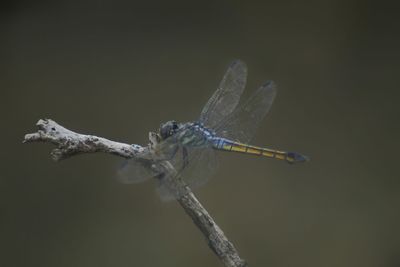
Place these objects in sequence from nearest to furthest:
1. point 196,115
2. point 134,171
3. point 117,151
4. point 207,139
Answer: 1. point 134,171
2. point 117,151
3. point 207,139
4. point 196,115

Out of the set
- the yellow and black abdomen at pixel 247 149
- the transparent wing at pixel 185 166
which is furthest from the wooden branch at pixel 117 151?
the yellow and black abdomen at pixel 247 149

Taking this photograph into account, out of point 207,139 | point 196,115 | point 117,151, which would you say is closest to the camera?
point 117,151

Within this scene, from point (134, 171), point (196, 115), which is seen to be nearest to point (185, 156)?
point (134, 171)

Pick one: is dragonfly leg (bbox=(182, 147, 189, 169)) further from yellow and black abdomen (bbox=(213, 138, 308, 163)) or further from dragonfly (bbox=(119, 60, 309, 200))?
yellow and black abdomen (bbox=(213, 138, 308, 163))

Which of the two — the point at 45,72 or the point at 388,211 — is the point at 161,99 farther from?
the point at 388,211

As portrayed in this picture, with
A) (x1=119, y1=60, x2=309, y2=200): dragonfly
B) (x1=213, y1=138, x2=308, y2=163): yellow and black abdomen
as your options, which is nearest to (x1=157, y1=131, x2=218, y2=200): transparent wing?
(x1=119, y1=60, x2=309, y2=200): dragonfly

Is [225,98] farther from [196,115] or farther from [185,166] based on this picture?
[196,115]
